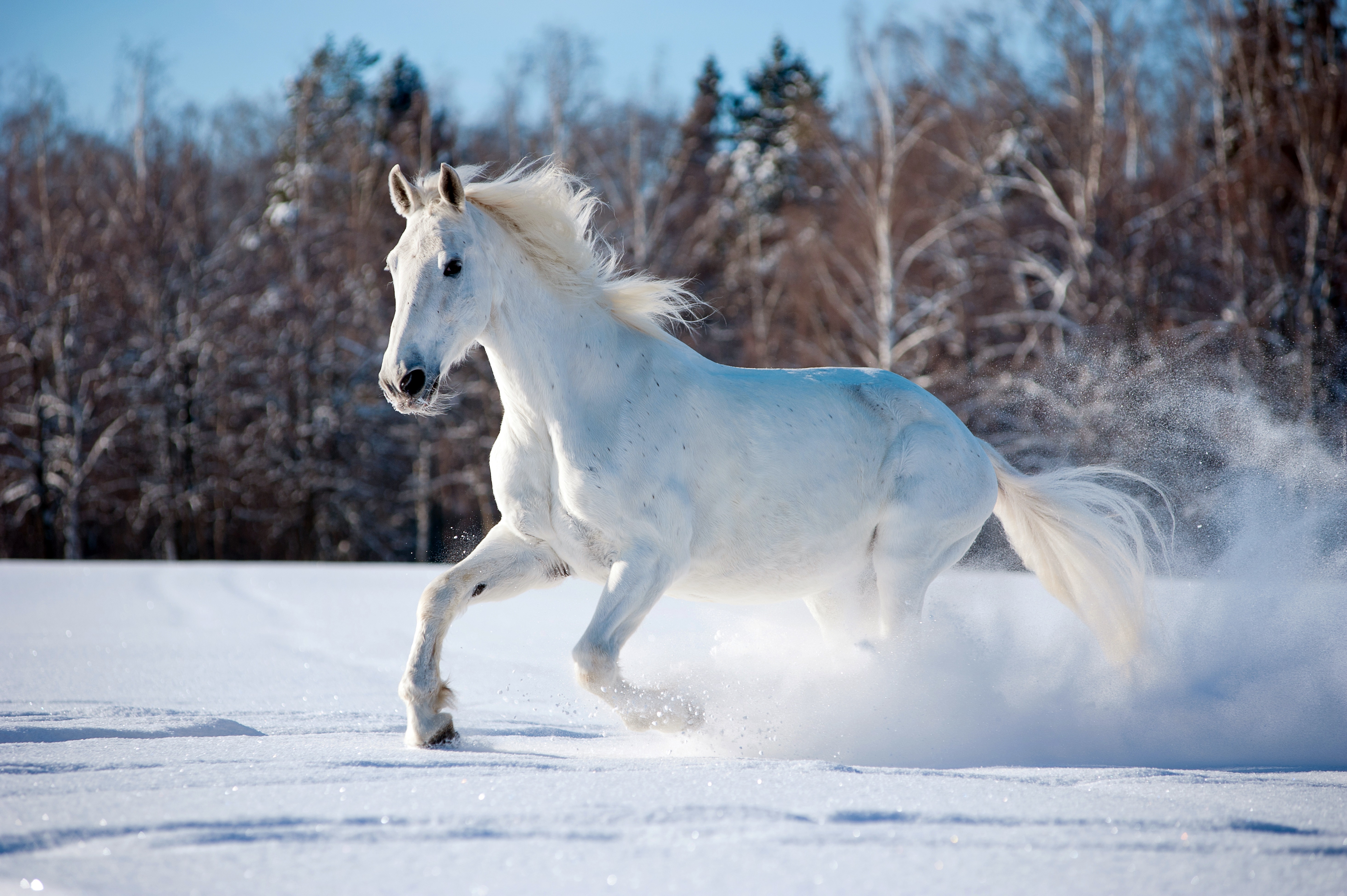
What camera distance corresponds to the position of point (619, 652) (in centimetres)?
307

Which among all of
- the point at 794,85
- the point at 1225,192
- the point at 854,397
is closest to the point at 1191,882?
the point at 854,397

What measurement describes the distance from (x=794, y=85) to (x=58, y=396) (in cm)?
1797

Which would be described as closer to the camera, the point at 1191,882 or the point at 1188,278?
the point at 1191,882

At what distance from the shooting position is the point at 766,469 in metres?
3.51

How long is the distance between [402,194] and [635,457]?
1136 mm

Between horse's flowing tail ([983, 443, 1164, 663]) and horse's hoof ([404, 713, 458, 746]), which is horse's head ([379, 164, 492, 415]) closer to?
horse's hoof ([404, 713, 458, 746])

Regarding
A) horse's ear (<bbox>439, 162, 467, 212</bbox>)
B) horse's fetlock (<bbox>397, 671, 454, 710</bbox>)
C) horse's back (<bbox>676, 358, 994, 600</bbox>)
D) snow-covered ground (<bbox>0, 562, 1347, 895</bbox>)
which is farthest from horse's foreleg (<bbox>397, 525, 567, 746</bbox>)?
horse's ear (<bbox>439, 162, 467, 212</bbox>)

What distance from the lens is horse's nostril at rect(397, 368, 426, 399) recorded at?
2.80 metres

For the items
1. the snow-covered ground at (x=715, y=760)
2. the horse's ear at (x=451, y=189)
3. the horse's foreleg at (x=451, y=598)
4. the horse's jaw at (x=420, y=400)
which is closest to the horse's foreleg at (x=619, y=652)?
the snow-covered ground at (x=715, y=760)

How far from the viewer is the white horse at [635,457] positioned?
3.04 metres

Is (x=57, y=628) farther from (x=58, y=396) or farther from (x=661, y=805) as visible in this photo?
(x=58, y=396)

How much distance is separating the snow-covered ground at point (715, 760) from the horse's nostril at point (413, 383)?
0.98 meters

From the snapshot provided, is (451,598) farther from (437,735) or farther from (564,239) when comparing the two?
(564,239)

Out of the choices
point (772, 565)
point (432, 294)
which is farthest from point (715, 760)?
point (432, 294)
